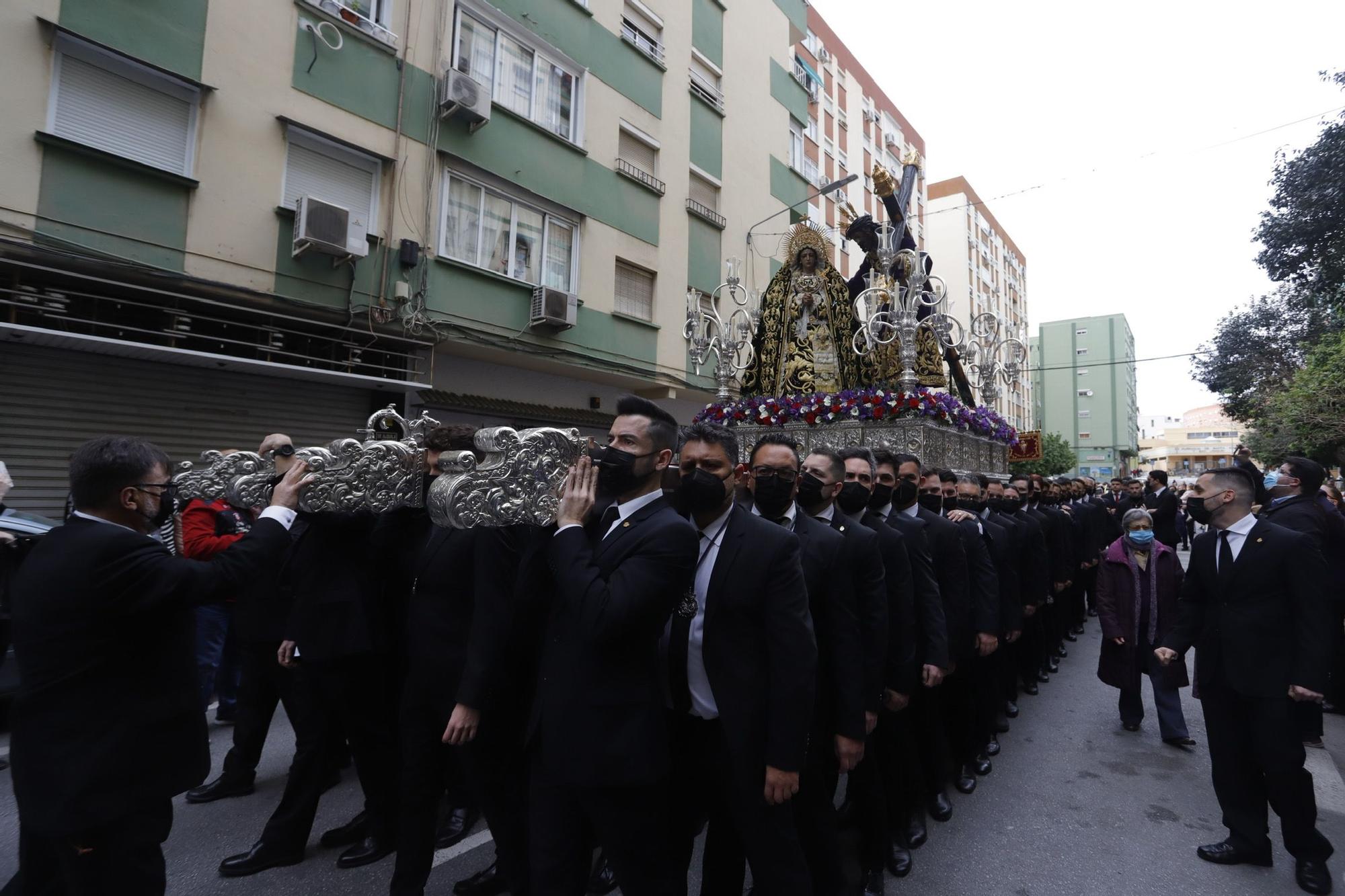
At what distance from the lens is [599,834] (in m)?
2.11

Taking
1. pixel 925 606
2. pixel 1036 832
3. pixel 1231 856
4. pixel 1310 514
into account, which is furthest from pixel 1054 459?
pixel 925 606

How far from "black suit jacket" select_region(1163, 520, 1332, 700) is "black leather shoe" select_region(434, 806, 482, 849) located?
3809mm

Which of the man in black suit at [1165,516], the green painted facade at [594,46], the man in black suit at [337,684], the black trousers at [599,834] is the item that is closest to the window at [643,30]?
the green painted facade at [594,46]

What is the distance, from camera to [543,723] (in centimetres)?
216

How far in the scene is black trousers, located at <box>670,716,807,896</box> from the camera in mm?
2281

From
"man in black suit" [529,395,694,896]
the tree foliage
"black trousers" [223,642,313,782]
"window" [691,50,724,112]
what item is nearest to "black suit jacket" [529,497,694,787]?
"man in black suit" [529,395,694,896]

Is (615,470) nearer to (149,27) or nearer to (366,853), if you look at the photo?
(366,853)

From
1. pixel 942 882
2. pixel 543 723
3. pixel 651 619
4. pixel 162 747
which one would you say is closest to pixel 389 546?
pixel 162 747

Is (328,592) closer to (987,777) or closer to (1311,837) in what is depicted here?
(987,777)

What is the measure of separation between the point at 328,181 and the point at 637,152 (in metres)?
6.35

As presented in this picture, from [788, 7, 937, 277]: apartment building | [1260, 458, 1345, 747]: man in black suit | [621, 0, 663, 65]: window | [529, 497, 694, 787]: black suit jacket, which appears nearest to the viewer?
[529, 497, 694, 787]: black suit jacket

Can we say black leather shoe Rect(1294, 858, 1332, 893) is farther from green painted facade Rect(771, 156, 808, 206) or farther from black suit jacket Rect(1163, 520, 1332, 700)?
green painted facade Rect(771, 156, 808, 206)

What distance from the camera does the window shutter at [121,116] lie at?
23.3 ft

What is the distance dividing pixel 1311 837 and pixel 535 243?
1106 centimetres
